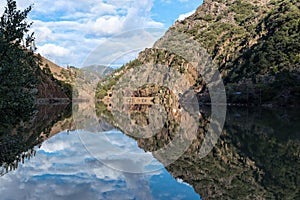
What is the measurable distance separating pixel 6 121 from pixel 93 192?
39.3 feet

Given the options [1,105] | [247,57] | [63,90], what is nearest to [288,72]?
[247,57]

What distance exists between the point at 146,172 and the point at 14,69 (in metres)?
10.1

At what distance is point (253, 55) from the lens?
114 metres

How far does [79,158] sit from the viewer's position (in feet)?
65.7

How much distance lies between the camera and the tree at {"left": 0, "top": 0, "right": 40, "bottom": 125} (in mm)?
21094

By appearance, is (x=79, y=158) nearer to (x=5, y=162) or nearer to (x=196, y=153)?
(x=5, y=162)

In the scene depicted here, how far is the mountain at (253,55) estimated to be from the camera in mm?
85438

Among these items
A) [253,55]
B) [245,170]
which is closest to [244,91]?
[253,55]

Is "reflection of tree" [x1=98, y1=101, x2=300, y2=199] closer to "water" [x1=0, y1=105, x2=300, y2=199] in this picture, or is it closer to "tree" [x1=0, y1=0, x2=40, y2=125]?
"water" [x1=0, y1=105, x2=300, y2=199]

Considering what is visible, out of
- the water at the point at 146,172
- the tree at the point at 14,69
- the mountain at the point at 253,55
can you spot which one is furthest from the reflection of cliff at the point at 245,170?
the mountain at the point at 253,55

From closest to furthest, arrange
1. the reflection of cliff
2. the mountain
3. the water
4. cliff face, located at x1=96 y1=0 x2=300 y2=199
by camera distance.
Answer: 1. the water
2. the reflection of cliff
3. cliff face, located at x1=96 y1=0 x2=300 y2=199
4. the mountain

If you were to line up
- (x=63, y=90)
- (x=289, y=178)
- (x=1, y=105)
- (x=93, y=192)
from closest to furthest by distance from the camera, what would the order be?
(x=93, y=192), (x=289, y=178), (x=1, y=105), (x=63, y=90)

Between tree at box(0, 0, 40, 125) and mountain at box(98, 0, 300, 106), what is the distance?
213 ft

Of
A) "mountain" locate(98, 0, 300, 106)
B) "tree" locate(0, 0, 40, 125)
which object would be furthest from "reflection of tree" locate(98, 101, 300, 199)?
"mountain" locate(98, 0, 300, 106)
